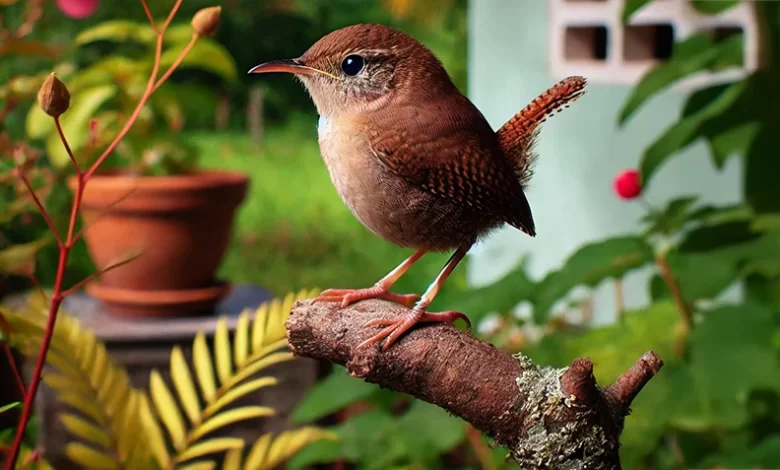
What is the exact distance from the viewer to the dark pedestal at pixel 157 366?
1369 millimetres

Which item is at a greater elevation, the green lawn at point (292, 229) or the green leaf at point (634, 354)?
the green leaf at point (634, 354)

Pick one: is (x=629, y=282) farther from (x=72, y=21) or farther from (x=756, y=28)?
(x=72, y=21)

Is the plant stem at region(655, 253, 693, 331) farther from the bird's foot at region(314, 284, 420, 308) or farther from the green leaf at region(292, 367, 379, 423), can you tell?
the bird's foot at region(314, 284, 420, 308)

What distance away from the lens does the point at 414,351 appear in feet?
1.47

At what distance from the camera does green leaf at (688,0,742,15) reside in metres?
1.08

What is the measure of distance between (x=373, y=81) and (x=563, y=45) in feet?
2.13

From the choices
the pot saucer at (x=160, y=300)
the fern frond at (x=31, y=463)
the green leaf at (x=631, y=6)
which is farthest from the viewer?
the pot saucer at (x=160, y=300)

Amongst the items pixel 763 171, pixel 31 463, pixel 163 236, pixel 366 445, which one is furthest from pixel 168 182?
pixel 763 171

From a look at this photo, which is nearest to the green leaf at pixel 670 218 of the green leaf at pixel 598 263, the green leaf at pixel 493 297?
the green leaf at pixel 598 263

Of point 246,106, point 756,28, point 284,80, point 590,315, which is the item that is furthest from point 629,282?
point 246,106

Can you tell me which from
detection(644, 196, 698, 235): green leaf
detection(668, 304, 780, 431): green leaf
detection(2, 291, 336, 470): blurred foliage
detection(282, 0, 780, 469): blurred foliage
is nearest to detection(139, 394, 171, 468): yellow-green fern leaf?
detection(2, 291, 336, 470): blurred foliage

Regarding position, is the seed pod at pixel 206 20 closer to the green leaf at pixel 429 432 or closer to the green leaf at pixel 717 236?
the green leaf at pixel 429 432

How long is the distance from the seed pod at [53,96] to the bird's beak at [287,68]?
0.09m

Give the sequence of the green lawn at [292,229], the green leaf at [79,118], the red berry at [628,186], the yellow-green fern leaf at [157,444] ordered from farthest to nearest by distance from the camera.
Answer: the green lawn at [292,229]
the green leaf at [79,118]
the red berry at [628,186]
the yellow-green fern leaf at [157,444]
